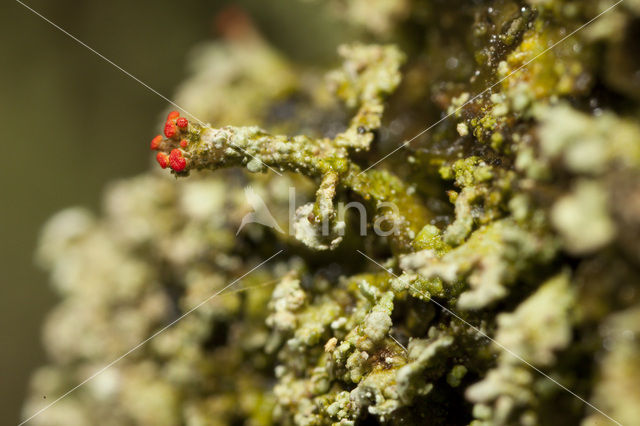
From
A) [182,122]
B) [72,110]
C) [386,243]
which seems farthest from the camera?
[72,110]

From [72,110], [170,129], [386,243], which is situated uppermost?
[72,110]

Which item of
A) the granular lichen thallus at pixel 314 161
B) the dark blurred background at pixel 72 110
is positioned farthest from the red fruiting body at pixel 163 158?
the dark blurred background at pixel 72 110

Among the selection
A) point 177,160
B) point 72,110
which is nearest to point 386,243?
point 177,160

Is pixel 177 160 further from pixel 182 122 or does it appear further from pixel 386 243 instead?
pixel 386 243

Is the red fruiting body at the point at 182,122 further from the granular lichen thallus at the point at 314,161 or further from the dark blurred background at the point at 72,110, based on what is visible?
the dark blurred background at the point at 72,110

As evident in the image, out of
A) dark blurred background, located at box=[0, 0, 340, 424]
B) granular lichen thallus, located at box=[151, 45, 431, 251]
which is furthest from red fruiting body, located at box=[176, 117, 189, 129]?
dark blurred background, located at box=[0, 0, 340, 424]

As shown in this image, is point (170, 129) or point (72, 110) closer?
point (170, 129)

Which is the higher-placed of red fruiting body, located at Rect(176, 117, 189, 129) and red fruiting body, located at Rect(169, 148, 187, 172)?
red fruiting body, located at Rect(176, 117, 189, 129)

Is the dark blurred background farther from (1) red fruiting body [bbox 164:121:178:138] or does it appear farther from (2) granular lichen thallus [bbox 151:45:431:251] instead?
(1) red fruiting body [bbox 164:121:178:138]
